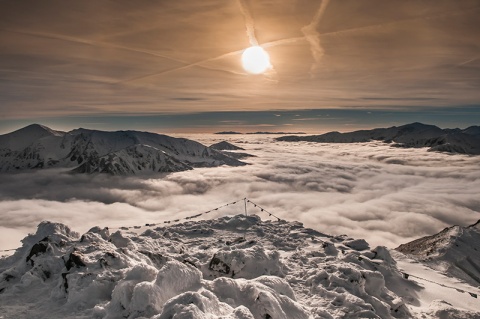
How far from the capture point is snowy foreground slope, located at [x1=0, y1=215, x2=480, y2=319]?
47.1ft

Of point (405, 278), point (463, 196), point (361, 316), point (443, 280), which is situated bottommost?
point (463, 196)

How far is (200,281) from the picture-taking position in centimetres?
1630

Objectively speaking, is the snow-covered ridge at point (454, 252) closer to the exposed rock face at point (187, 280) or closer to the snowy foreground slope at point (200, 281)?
the snowy foreground slope at point (200, 281)

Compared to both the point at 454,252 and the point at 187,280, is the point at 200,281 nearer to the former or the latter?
the point at 187,280

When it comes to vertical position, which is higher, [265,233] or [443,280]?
[265,233]

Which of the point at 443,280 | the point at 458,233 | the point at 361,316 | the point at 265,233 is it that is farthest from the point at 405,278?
the point at 458,233

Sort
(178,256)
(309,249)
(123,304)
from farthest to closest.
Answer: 1. (309,249)
2. (178,256)
3. (123,304)

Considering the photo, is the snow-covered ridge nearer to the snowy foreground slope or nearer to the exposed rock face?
the snowy foreground slope

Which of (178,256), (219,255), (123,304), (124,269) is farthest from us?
(178,256)

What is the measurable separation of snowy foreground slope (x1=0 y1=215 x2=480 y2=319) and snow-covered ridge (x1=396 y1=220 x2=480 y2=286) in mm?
22411

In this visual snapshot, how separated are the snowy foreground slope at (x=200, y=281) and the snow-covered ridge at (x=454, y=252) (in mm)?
22411

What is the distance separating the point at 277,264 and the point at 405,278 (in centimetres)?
1322

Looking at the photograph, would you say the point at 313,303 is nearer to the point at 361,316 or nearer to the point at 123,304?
the point at 361,316

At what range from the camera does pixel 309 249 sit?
104 ft
